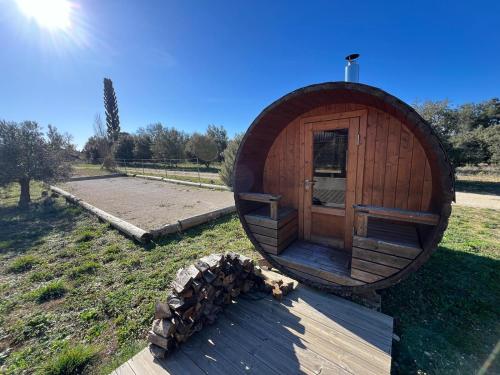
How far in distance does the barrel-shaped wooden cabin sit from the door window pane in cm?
1

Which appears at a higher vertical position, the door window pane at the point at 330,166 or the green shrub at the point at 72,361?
the door window pane at the point at 330,166

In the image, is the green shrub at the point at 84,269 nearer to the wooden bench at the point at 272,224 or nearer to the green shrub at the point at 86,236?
the green shrub at the point at 86,236

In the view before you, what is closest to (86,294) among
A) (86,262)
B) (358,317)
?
(86,262)

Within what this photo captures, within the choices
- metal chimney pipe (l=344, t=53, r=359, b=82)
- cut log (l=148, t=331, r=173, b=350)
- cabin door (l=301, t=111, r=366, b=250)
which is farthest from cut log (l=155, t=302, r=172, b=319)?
metal chimney pipe (l=344, t=53, r=359, b=82)

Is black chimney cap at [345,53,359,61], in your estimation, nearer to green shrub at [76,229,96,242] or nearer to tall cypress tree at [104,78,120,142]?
green shrub at [76,229,96,242]

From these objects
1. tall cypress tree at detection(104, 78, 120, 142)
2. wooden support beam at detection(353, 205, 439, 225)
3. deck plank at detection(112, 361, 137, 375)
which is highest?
tall cypress tree at detection(104, 78, 120, 142)

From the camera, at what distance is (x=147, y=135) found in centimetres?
3175

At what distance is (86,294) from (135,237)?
1656 millimetres

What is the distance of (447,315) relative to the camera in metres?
2.28

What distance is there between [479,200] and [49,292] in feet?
40.0

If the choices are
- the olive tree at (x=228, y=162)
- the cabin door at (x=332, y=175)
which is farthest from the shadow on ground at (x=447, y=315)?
the olive tree at (x=228, y=162)

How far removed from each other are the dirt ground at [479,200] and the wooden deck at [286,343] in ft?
25.2

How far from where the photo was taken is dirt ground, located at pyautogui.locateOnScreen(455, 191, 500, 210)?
6738mm

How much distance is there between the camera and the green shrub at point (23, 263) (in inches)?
134
